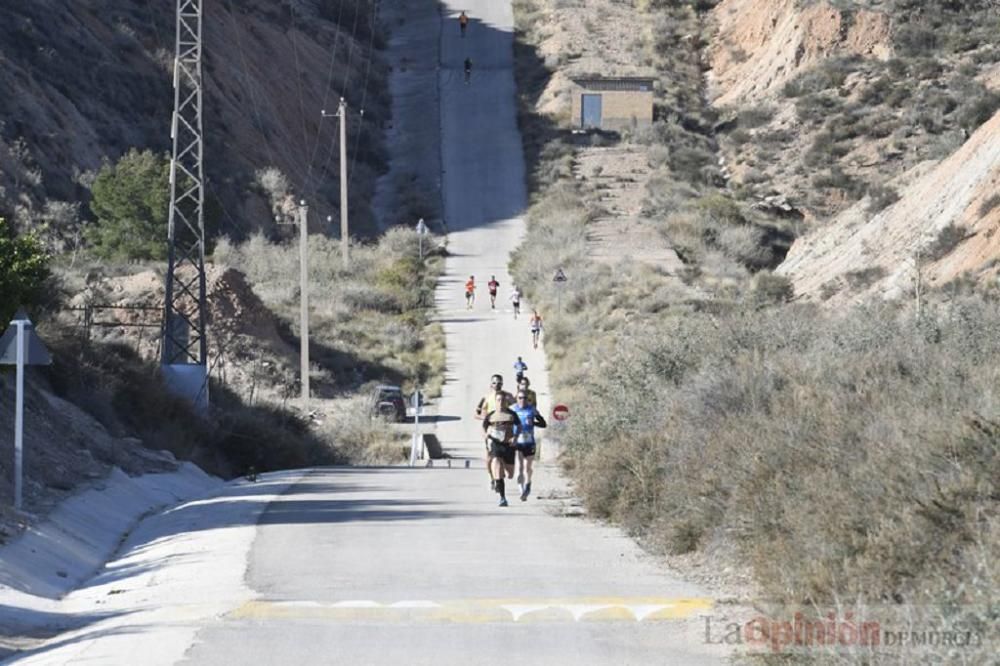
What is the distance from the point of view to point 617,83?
302 ft

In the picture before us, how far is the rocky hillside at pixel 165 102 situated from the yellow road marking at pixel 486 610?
141ft

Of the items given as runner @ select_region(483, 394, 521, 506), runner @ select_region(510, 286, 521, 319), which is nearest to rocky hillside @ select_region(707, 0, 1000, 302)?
runner @ select_region(510, 286, 521, 319)

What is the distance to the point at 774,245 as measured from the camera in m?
75.4

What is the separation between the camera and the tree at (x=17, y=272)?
27.7 metres

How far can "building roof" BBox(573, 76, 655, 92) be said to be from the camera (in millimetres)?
91438

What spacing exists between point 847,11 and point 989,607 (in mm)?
88344

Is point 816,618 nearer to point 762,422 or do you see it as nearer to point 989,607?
point 989,607

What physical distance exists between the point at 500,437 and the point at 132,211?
41.1 metres

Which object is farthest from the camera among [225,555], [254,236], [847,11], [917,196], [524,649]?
[847,11]

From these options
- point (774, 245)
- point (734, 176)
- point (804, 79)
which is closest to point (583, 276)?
point (774, 245)

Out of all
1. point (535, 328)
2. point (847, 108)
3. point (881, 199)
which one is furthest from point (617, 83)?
point (535, 328)

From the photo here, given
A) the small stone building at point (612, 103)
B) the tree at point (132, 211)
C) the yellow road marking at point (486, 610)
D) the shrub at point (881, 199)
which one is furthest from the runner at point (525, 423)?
the small stone building at point (612, 103)

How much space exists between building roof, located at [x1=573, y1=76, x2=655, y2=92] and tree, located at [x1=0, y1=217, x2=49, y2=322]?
6368 cm

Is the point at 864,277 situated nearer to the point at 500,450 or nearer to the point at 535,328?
the point at 535,328
